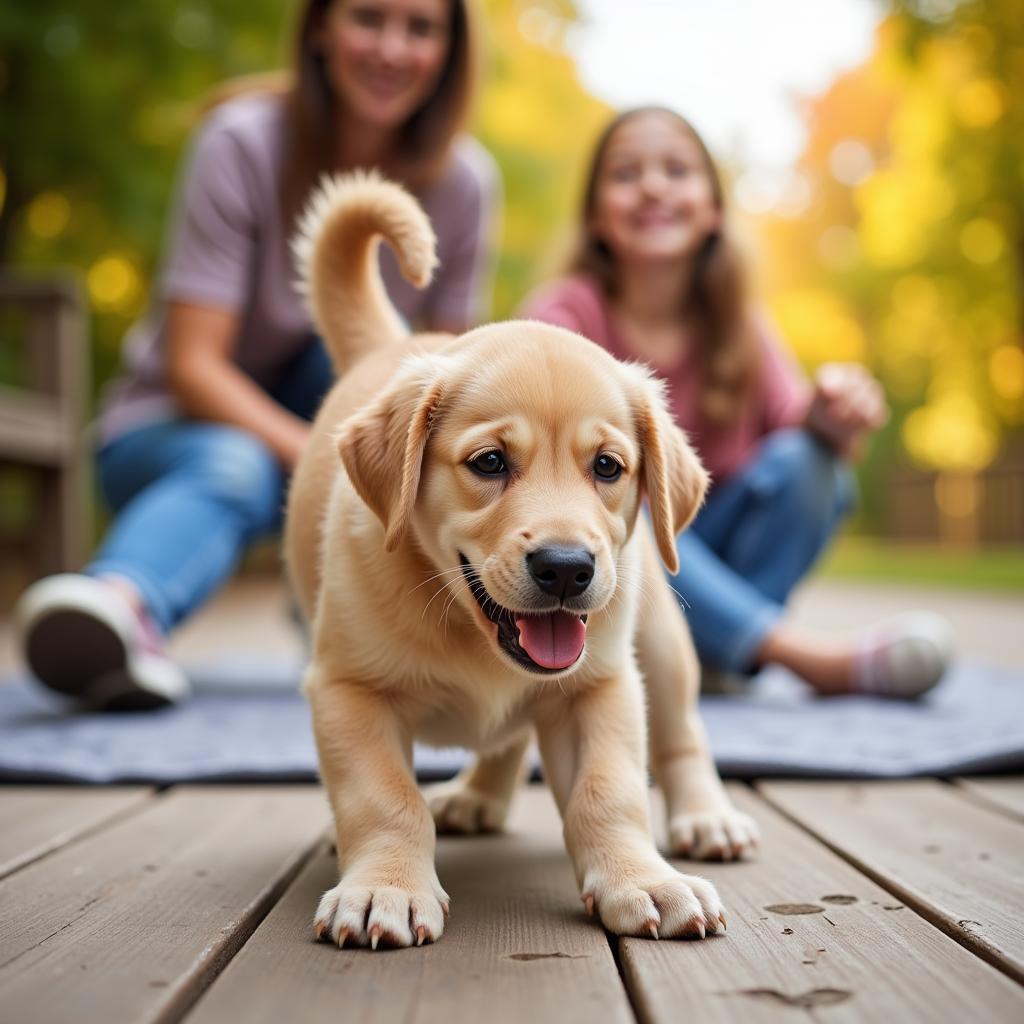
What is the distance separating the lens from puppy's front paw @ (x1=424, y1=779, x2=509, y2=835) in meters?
2.32

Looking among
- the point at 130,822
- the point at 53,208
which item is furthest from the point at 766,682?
the point at 53,208

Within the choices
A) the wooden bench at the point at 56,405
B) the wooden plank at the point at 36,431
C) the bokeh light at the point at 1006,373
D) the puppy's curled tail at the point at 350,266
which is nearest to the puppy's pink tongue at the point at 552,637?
the puppy's curled tail at the point at 350,266

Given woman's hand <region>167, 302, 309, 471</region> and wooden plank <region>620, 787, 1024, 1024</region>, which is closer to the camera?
wooden plank <region>620, 787, 1024, 1024</region>

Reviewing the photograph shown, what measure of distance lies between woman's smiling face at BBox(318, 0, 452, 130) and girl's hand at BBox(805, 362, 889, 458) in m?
1.63

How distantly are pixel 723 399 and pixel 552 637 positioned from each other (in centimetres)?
251

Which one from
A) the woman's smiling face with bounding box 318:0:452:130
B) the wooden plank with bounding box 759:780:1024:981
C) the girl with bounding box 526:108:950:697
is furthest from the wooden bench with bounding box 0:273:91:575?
the wooden plank with bounding box 759:780:1024:981

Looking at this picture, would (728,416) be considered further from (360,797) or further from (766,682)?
(360,797)

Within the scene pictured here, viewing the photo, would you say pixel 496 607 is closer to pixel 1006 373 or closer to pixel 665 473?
pixel 665 473

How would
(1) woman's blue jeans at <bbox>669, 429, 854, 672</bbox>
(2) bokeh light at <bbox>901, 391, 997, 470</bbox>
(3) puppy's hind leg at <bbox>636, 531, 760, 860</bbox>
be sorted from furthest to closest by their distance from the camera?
(2) bokeh light at <bbox>901, 391, 997, 470</bbox>
(1) woman's blue jeans at <bbox>669, 429, 854, 672</bbox>
(3) puppy's hind leg at <bbox>636, 531, 760, 860</bbox>

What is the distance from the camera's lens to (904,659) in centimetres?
371

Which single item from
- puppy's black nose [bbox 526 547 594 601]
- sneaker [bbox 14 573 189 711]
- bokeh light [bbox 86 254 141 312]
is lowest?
sneaker [bbox 14 573 189 711]

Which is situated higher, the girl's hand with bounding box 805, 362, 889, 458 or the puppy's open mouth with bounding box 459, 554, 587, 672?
the girl's hand with bounding box 805, 362, 889, 458

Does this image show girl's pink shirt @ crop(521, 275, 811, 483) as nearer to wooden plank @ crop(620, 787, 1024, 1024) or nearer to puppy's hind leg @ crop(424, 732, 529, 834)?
puppy's hind leg @ crop(424, 732, 529, 834)

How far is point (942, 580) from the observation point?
11438mm
